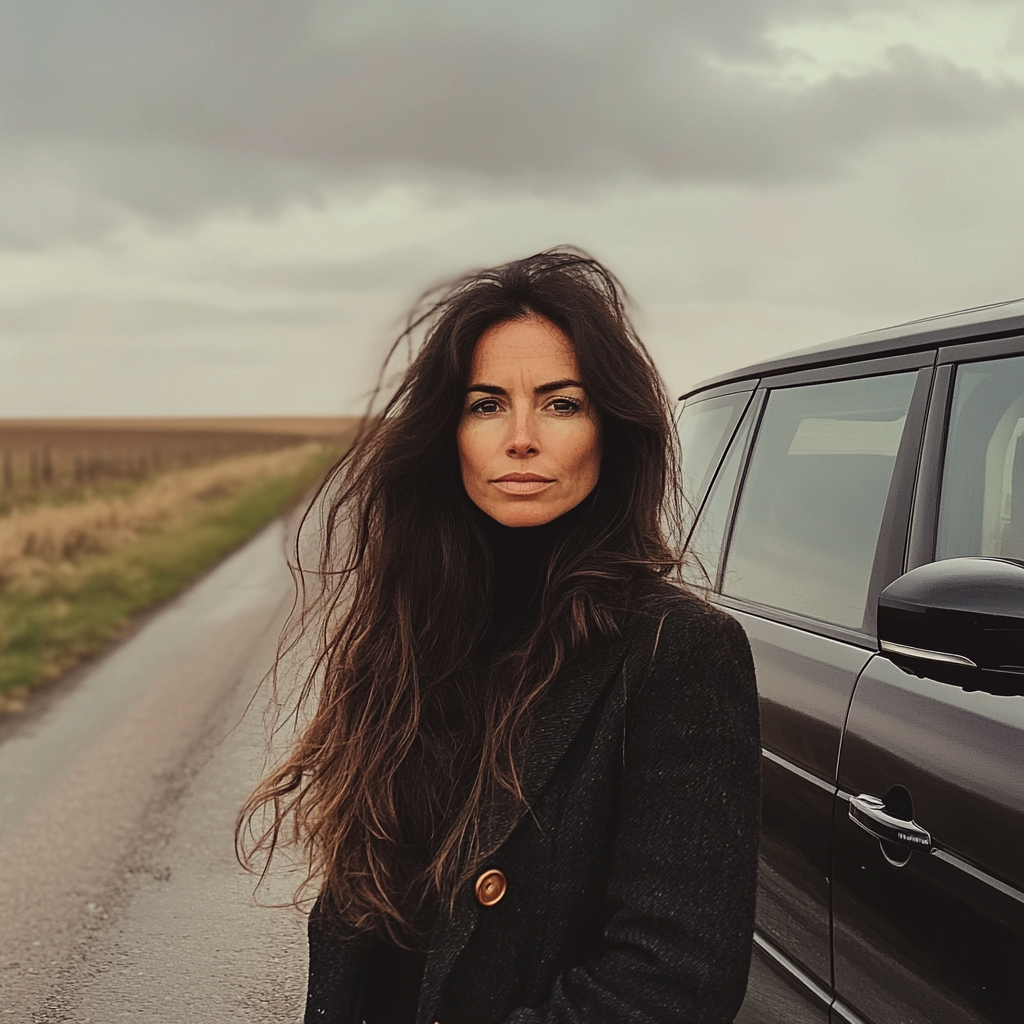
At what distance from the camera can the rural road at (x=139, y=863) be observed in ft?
12.5

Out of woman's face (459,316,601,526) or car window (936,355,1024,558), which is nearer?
woman's face (459,316,601,526)

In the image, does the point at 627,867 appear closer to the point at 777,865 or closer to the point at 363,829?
the point at 363,829

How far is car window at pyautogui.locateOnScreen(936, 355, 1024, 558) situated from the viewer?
2.12m

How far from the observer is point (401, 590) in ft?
6.13

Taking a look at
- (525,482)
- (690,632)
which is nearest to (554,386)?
(525,482)

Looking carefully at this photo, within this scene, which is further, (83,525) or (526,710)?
(83,525)

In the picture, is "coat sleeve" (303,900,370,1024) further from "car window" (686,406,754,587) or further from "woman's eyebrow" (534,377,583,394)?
"car window" (686,406,754,587)

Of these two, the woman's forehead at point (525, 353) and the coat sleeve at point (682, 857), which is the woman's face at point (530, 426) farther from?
the coat sleeve at point (682, 857)

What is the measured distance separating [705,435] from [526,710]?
2.10 m

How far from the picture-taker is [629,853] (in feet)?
4.72

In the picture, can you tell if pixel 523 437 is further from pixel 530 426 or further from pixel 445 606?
pixel 445 606

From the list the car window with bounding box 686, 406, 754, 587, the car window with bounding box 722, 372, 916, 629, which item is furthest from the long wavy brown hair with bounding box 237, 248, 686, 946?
the car window with bounding box 686, 406, 754, 587

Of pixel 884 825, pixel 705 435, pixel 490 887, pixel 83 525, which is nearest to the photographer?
pixel 490 887

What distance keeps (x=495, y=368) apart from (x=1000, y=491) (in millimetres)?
1015
